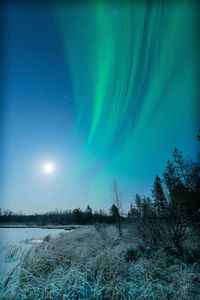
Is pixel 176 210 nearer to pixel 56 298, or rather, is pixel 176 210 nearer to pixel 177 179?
pixel 177 179

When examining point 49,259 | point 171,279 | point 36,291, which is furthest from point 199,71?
point 49,259

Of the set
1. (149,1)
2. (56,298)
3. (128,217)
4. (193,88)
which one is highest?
(149,1)

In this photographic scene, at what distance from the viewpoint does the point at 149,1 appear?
2500mm

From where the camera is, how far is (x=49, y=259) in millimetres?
3779

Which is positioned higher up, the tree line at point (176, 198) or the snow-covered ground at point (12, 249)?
the tree line at point (176, 198)

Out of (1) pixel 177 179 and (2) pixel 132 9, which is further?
(1) pixel 177 179

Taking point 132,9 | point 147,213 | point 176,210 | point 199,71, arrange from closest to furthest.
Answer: point 132,9 → point 199,71 → point 176,210 → point 147,213

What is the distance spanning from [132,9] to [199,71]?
7.19 feet

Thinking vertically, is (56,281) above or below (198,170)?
below

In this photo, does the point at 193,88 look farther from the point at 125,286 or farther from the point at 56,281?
the point at 56,281

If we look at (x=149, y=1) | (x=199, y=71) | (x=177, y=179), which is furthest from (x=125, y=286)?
(x=177, y=179)

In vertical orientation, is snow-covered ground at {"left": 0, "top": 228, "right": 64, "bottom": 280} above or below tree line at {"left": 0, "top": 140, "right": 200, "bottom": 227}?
below

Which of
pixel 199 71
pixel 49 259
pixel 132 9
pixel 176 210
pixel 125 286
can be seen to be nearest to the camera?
pixel 125 286

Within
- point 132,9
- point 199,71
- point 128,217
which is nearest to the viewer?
point 132,9
